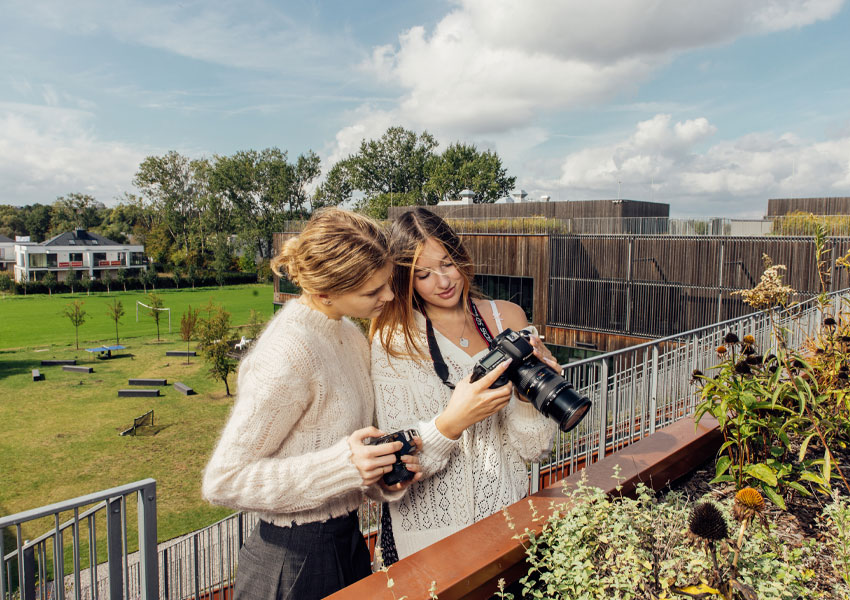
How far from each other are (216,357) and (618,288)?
1421 centimetres

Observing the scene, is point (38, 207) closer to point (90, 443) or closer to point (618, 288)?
point (90, 443)

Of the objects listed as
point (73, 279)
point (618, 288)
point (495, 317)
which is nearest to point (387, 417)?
point (495, 317)

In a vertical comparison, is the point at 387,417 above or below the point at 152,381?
above

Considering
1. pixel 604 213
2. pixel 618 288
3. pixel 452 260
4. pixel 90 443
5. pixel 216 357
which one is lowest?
pixel 90 443

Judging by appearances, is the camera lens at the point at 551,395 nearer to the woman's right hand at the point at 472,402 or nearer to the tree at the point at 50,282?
the woman's right hand at the point at 472,402

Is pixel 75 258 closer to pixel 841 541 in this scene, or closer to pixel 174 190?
pixel 174 190

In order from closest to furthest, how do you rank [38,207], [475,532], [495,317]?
[475,532] < [495,317] < [38,207]

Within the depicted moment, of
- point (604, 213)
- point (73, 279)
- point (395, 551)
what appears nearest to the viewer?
point (395, 551)

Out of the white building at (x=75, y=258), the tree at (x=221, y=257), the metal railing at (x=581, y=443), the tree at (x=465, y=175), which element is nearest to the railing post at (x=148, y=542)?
the metal railing at (x=581, y=443)

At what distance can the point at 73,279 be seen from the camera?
5553 cm

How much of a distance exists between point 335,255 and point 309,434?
467mm

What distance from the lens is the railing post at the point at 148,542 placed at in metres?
1.57

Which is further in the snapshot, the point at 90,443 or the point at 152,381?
the point at 152,381

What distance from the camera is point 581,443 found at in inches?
175
